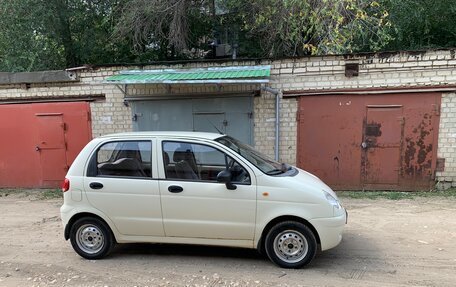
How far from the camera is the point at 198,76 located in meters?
8.25

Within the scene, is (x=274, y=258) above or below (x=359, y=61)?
below

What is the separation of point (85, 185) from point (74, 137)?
5387mm

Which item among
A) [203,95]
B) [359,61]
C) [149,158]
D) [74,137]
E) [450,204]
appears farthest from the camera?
[74,137]

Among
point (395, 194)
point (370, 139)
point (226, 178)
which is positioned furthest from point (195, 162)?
point (395, 194)

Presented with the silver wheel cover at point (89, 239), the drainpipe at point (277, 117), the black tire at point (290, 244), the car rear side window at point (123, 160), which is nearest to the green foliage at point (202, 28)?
the drainpipe at point (277, 117)

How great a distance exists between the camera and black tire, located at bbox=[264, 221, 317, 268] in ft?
14.4

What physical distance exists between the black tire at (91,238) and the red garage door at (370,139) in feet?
17.0

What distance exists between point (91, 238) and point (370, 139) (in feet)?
20.4

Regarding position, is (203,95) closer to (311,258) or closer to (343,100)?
(343,100)

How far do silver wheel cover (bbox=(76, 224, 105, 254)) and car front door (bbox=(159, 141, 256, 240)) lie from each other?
95 centimetres

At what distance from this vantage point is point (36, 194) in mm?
9492

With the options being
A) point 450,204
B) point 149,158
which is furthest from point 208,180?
point 450,204

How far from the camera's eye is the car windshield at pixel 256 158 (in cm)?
467

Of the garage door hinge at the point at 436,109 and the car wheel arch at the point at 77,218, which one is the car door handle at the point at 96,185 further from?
the garage door hinge at the point at 436,109
